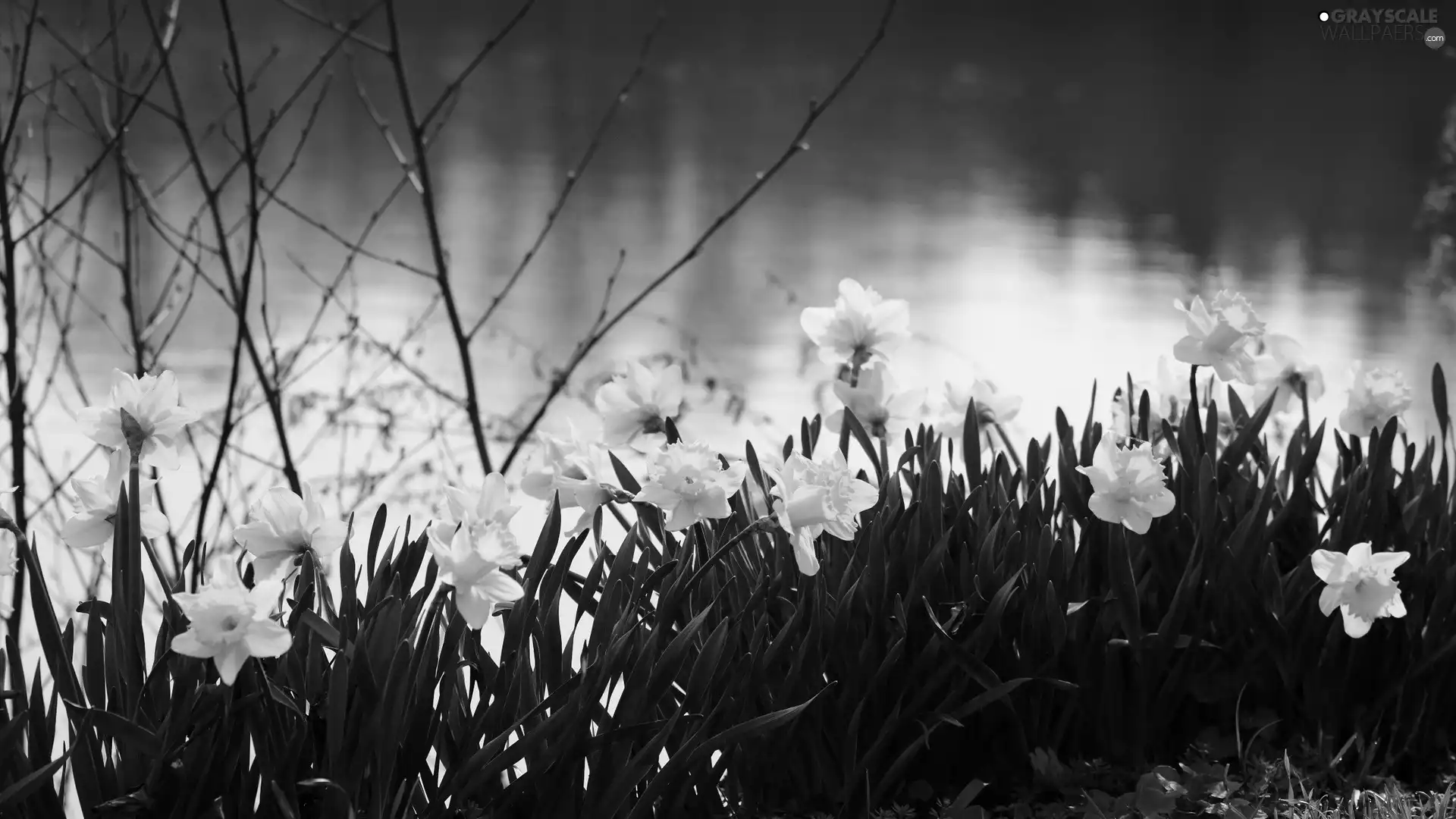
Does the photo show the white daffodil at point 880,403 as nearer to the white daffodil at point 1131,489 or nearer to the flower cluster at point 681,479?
the flower cluster at point 681,479

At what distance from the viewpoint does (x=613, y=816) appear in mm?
1552

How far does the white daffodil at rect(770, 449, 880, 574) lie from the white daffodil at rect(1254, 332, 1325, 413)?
877 mm

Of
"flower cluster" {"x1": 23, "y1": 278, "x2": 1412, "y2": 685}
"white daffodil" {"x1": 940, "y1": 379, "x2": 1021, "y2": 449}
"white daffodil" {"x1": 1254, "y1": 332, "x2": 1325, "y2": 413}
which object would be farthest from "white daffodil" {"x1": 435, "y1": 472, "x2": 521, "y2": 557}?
"white daffodil" {"x1": 1254, "y1": 332, "x2": 1325, "y2": 413}

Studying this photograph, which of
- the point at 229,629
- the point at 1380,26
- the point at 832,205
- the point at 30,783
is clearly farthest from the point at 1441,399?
the point at 1380,26

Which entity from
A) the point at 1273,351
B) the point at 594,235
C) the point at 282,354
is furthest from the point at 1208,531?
the point at 594,235

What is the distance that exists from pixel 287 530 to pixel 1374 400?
5.09 feet

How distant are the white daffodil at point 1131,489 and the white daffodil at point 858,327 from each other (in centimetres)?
43

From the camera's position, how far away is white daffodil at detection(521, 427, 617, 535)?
1752mm

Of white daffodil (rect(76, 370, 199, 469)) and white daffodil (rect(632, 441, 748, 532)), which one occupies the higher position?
white daffodil (rect(76, 370, 199, 469))

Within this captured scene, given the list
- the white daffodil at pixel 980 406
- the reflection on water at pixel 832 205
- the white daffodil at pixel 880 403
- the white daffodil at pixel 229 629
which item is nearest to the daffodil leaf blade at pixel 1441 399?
the white daffodil at pixel 980 406

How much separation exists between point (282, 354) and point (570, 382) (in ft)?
3.41

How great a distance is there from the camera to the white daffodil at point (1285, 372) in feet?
7.23

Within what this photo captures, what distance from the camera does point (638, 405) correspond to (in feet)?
6.35

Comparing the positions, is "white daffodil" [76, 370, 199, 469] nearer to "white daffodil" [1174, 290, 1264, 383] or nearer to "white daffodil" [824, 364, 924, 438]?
"white daffodil" [824, 364, 924, 438]
